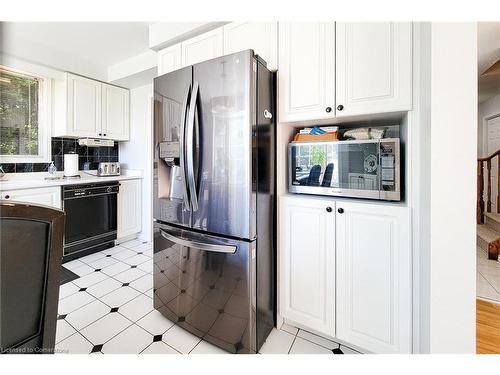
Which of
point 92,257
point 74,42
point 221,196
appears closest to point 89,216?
point 92,257

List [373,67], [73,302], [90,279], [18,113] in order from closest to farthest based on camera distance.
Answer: [373,67] → [73,302] → [90,279] → [18,113]

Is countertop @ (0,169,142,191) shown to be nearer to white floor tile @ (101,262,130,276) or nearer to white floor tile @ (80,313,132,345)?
white floor tile @ (101,262,130,276)

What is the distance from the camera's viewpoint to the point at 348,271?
1324 millimetres

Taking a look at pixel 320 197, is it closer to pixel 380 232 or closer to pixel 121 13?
pixel 380 232

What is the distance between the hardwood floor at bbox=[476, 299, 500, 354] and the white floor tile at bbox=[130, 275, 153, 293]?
98.7 inches

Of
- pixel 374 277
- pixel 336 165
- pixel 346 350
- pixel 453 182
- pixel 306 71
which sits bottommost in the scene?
pixel 346 350

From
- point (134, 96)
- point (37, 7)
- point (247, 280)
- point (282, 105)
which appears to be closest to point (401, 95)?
point (282, 105)

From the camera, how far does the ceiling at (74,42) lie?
225cm

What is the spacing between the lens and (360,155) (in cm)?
136

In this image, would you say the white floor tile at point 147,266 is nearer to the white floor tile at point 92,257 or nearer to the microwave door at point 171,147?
the white floor tile at point 92,257

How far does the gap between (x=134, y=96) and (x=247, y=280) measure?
11.1 ft

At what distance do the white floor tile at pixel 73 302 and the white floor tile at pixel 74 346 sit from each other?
39 centimetres

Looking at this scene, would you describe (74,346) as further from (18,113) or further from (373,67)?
(18,113)

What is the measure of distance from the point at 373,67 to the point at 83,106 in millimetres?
3399
